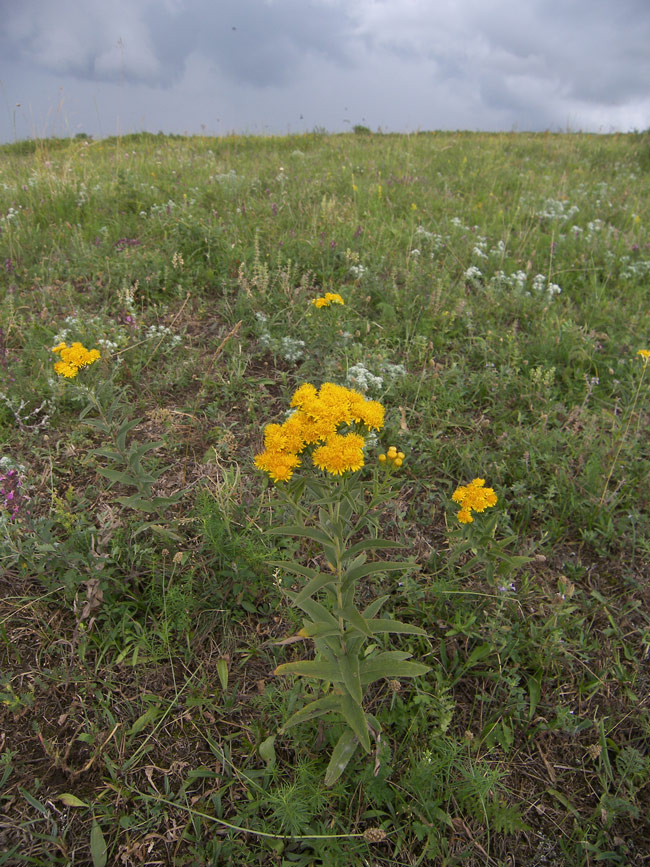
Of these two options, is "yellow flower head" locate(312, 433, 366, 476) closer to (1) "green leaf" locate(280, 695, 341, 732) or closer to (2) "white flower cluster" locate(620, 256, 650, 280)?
(1) "green leaf" locate(280, 695, 341, 732)

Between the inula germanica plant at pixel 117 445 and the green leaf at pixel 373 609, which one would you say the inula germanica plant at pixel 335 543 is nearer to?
the green leaf at pixel 373 609

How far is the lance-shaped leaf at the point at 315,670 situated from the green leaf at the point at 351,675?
22 mm

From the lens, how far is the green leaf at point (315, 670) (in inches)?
63.5

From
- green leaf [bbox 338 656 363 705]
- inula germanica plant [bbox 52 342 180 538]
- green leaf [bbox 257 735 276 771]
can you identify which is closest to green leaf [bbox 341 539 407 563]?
green leaf [bbox 338 656 363 705]

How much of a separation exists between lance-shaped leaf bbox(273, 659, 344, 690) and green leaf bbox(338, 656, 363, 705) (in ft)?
0.07

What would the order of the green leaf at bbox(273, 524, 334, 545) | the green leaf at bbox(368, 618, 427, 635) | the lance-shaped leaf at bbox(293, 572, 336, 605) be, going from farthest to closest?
the green leaf at bbox(368, 618, 427, 635) → the green leaf at bbox(273, 524, 334, 545) → the lance-shaped leaf at bbox(293, 572, 336, 605)

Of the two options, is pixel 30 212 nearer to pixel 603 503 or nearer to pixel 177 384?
pixel 177 384

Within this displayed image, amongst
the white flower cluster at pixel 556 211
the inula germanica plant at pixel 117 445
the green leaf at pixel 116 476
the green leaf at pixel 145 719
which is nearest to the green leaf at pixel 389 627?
the green leaf at pixel 145 719

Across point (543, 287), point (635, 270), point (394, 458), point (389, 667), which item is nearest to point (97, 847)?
point (389, 667)

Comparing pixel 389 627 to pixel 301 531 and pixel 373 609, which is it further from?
pixel 301 531

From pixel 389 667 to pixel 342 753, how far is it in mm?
349

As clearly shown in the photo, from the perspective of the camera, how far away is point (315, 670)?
5.32ft

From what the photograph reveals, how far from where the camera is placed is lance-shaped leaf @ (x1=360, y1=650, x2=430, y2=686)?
1.70 metres

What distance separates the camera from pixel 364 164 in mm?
7906
